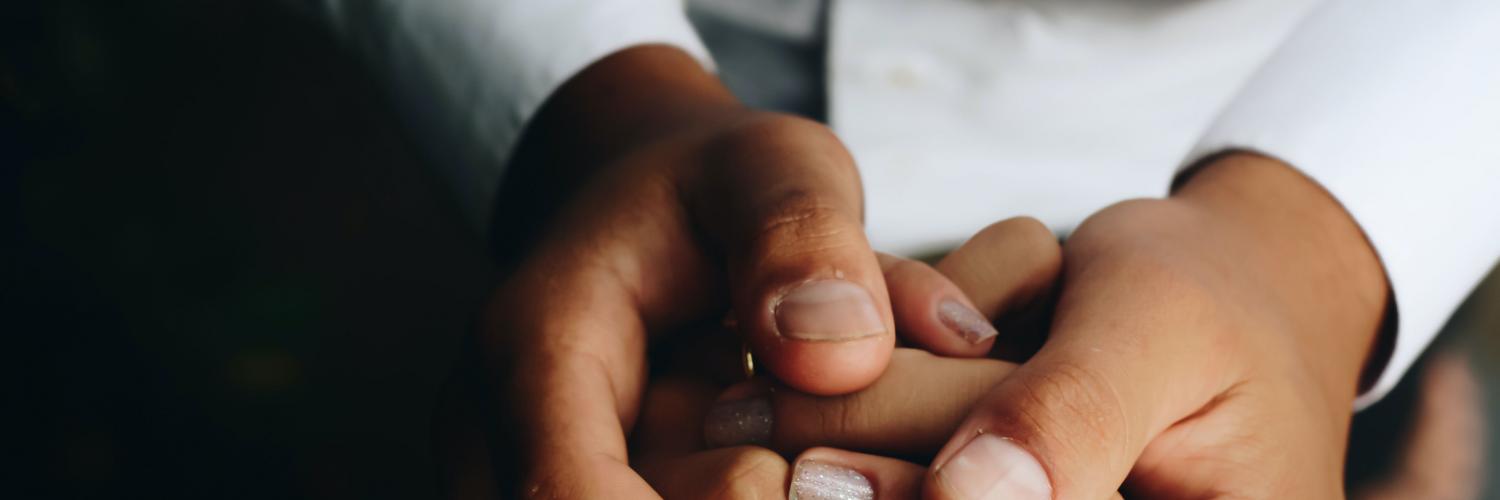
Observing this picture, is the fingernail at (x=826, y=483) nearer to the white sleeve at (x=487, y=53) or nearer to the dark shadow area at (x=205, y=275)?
the white sleeve at (x=487, y=53)

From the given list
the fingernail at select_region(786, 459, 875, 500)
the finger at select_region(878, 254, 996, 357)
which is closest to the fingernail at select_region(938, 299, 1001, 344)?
the finger at select_region(878, 254, 996, 357)

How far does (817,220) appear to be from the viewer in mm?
440

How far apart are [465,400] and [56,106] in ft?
3.00

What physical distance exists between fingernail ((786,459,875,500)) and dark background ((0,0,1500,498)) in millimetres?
549

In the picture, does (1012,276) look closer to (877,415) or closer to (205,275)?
(877,415)

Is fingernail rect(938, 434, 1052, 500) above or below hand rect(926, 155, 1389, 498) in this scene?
above

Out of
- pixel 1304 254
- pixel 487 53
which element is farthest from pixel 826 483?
pixel 487 53

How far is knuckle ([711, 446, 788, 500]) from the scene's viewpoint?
40 centimetres

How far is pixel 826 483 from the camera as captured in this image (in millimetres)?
411

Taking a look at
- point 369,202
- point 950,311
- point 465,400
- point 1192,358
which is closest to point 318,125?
point 369,202

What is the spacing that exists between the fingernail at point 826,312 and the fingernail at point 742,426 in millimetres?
58

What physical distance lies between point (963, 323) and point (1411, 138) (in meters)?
0.26

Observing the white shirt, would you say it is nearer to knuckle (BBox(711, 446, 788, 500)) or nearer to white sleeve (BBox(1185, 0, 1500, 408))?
white sleeve (BBox(1185, 0, 1500, 408))

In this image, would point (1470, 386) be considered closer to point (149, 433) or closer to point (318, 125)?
point (149, 433)
